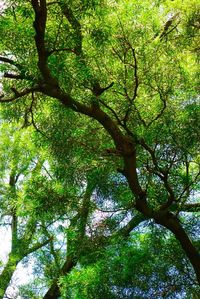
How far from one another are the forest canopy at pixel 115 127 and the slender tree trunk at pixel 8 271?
8.68 feet

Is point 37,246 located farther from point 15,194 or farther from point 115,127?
point 115,127

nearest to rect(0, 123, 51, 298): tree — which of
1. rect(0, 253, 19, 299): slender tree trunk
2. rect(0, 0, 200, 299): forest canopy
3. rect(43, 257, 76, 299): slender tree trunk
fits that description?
rect(0, 253, 19, 299): slender tree trunk

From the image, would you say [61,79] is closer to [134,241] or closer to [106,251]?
[106,251]

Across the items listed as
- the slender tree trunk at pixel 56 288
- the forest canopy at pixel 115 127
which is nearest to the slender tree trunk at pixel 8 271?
the slender tree trunk at pixel 56 288

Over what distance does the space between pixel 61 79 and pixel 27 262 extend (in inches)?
178

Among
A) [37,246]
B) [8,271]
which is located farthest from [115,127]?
[8,271]

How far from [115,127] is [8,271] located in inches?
185

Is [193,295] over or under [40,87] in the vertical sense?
under

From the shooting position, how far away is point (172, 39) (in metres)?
5.68

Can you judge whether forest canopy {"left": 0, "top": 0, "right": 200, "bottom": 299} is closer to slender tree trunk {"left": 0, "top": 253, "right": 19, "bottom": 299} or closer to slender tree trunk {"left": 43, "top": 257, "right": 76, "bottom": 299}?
slender tree trunk {"left": 43, "top": 257, "right": 76, "bottom": 299}

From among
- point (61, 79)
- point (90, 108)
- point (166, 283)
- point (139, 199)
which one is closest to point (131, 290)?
point (166, 283)

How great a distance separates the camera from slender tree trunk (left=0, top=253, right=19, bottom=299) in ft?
27.6

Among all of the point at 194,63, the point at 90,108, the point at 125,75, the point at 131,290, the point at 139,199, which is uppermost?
the point at 194,63

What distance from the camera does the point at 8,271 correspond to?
8.50 metres
